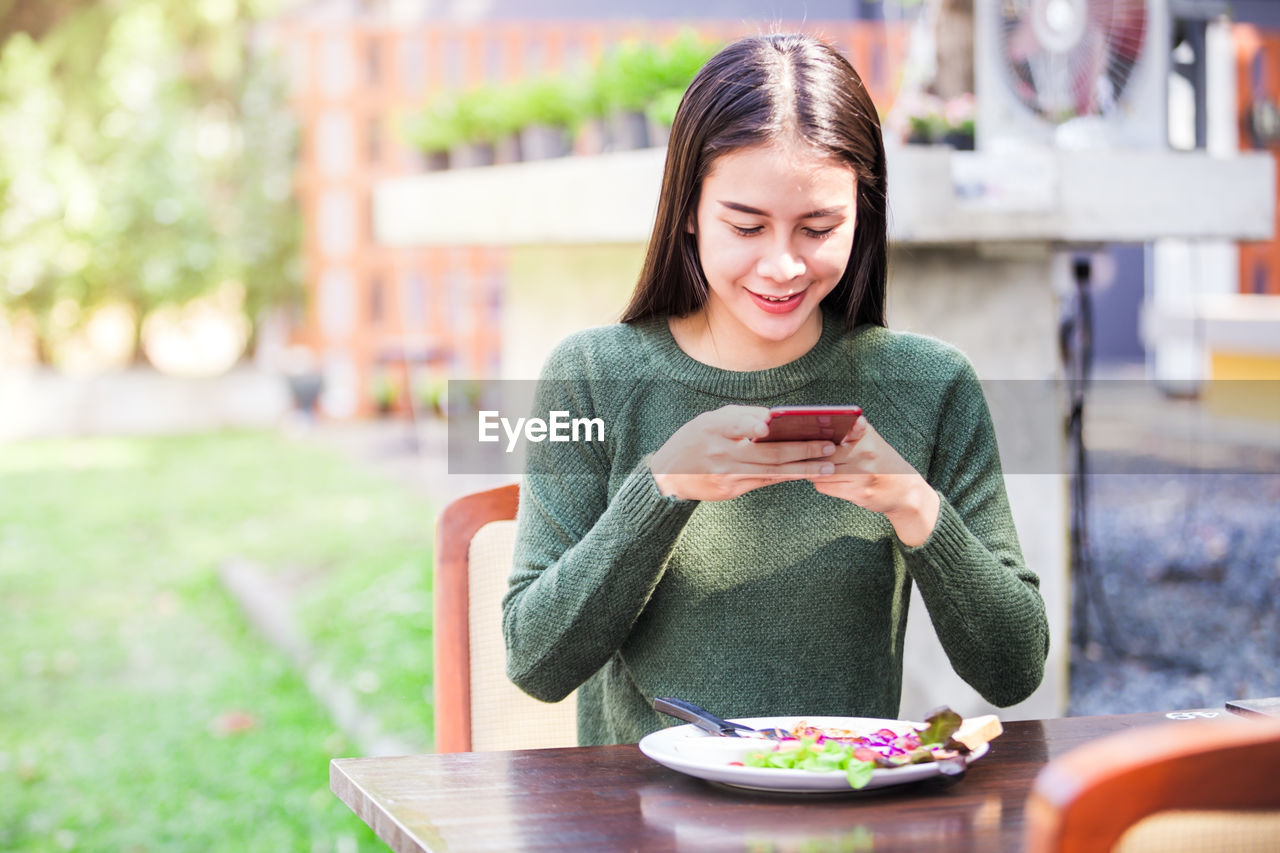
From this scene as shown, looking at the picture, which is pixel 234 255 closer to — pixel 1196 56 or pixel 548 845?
pixel 1196 56

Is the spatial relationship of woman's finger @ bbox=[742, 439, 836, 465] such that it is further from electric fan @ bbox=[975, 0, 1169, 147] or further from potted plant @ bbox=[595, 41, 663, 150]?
potted plant @ bbox=[595, 41, 663, 150]

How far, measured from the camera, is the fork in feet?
4.00

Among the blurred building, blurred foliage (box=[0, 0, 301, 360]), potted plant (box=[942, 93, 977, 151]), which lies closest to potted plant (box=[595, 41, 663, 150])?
potted plant (box=[942, 93, 977, 151])

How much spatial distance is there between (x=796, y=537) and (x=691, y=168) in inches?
16.3

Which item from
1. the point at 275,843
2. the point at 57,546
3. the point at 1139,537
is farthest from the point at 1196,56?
the point at 57,546

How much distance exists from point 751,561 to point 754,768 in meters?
0.43

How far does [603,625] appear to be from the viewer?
1.40 m

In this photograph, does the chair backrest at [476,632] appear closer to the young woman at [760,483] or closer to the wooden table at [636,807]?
the young woman at [760,483]

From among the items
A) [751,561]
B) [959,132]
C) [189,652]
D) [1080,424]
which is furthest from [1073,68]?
[189,652]

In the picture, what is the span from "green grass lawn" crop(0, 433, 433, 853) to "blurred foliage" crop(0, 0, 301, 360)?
91.6 inches

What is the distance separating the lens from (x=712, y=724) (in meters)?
1.23

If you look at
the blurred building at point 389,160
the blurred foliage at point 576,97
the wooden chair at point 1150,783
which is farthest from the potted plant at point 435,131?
the blurred building at point 389,160

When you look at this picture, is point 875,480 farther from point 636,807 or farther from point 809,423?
point 636,807

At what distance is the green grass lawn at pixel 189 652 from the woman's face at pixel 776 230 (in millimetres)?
1998
